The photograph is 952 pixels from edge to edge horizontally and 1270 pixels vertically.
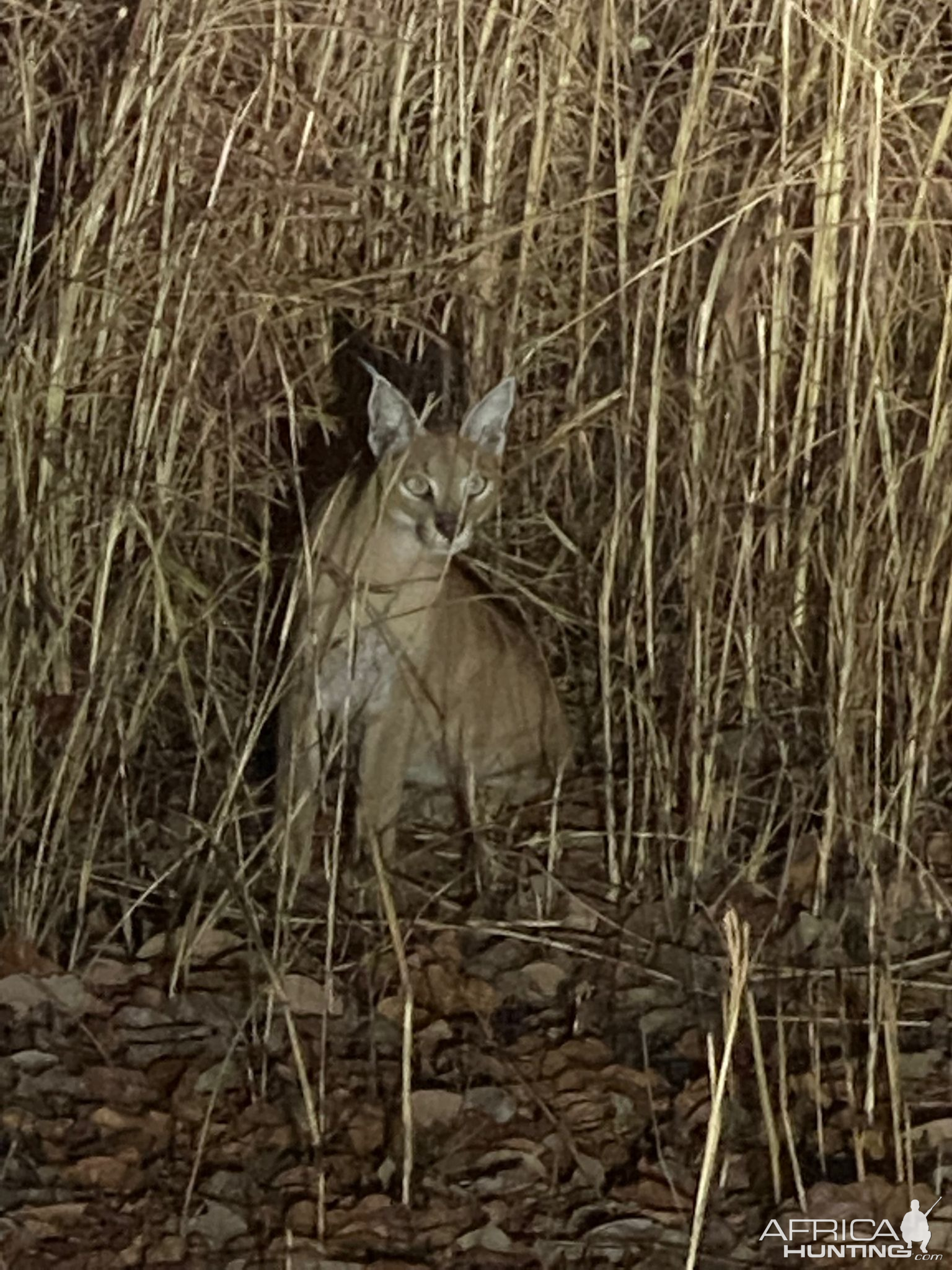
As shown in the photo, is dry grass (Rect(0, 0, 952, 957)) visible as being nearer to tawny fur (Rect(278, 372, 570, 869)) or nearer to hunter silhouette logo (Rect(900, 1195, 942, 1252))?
tawny fur (Rect(278, 372, 570, 869))

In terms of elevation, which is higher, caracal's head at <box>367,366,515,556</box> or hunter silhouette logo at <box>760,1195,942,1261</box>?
caracal's head at <box>367,366,515,556</box>

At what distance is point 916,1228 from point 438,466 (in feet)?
4.71

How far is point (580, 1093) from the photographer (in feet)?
8.01

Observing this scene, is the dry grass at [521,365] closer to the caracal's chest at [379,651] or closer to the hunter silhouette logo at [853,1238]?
the caracal's chest at [379,651]

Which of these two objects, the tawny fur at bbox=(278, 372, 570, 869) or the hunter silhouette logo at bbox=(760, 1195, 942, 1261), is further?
the tawny fur at bbox=(278, 372, 570, 869)

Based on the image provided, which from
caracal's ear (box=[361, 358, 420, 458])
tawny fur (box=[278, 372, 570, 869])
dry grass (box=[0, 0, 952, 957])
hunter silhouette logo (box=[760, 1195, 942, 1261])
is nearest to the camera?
hunter silhouette logo (box=[760, 1195, 942, 1261])

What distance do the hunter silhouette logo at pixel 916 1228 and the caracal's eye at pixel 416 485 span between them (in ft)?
4.59

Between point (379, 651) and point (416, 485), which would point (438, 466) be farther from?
point (379, 651)

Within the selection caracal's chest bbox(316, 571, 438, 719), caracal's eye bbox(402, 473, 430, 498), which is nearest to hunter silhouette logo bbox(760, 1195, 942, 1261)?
caracal's chest bbox(316, 571, 438, 719)

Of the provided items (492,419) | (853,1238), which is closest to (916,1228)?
(853,1238)

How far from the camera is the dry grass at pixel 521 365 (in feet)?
8.73

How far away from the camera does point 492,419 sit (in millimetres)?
3104

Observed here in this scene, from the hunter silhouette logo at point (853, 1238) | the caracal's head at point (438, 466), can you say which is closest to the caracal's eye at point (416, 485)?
the caracal's head at point (438, 466)

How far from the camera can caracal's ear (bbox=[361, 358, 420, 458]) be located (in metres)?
3.00
